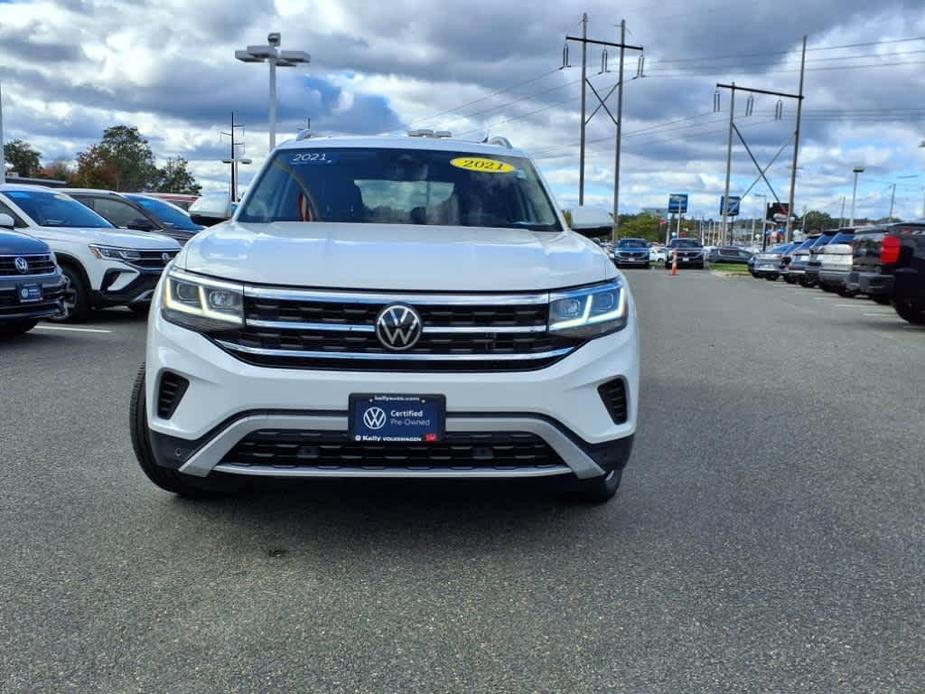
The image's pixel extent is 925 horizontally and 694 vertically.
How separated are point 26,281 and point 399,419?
23.8ft

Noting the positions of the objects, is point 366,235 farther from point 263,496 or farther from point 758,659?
point 758,659

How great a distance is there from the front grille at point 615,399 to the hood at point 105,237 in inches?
361

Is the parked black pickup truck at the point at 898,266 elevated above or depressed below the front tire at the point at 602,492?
above

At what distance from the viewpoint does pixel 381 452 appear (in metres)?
3.39

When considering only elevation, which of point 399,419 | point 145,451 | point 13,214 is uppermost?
point 13,214

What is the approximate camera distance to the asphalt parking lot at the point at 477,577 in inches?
108

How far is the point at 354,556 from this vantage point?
11.9 feet

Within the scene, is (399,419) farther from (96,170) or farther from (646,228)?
(646,228)

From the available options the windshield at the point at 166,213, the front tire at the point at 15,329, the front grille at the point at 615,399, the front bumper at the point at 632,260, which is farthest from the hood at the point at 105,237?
the front bumper at the point at 632,260

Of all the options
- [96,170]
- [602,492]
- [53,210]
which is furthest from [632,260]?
[96,170]

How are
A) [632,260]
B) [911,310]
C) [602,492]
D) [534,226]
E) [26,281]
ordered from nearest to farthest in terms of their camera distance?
[602,492]
[534,226]
[26,281]
[911,310]
[632,260]

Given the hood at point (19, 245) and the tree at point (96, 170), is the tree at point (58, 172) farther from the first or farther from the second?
the hood at point (19, 245)

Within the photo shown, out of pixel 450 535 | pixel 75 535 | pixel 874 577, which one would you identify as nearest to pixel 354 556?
pixel 450 535

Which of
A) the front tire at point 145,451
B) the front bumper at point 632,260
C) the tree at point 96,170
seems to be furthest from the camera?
the tree at point 96,170
